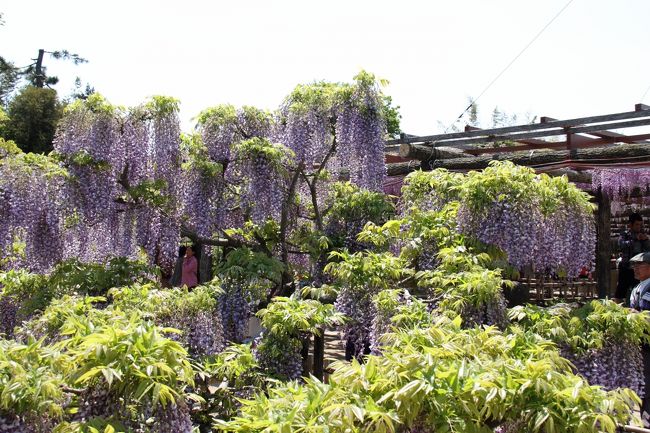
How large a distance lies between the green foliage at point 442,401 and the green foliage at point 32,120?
17078 millimetres

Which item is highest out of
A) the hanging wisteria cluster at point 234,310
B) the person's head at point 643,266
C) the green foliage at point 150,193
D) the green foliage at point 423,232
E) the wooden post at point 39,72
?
the wooden post at point 39,72

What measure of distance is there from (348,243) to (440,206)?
1.43 meters

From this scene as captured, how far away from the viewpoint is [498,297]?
146 inches

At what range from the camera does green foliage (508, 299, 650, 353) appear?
362cm

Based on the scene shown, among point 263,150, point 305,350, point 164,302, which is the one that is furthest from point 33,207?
point 305,350

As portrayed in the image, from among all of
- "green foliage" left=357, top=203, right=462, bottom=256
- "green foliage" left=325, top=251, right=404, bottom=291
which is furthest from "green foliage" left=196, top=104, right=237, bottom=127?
"green foliage" left=325, top=251, right=404, bottom=291

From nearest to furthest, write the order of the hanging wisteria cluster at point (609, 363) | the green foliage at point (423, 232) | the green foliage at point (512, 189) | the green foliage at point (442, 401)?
the green foliage at point (442, 401), the hanging wisteria cluster at point (609, 363), the green foliage at point (512, 189), the green foliage at point (423, 232)

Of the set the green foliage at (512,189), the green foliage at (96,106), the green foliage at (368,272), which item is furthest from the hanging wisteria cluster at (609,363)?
the green foliage at (96,106)

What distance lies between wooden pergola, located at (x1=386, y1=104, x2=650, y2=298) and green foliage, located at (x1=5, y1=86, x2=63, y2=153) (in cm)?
1239

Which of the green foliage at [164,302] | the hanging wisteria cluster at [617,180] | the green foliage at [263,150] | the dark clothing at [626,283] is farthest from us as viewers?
the hanging wisteria cluster at [617,180]

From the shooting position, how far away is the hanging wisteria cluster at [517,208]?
14.0 feet

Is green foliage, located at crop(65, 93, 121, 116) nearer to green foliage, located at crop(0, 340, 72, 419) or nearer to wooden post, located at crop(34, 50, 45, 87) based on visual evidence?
green foliage, located at crop(0, 340, 72, 419)

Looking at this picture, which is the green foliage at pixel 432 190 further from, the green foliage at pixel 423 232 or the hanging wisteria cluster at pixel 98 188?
the hanging wisteria cluster at pixel 98 188

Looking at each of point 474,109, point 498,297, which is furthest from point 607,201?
point 474,109
